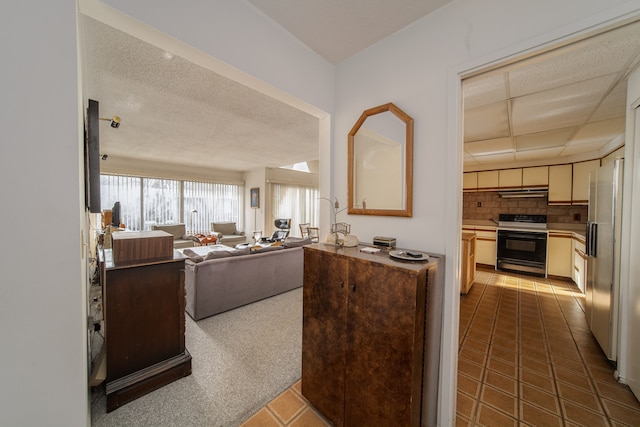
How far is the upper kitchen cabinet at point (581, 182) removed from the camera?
424 cm

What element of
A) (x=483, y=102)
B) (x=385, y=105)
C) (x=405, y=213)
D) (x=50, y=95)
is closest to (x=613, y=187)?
(x=483, y=102)

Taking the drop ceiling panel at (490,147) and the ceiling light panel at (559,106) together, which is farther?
the drop ceiling panel at (490,147)

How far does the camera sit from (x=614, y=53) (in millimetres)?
1493

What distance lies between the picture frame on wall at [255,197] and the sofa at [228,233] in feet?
2.97

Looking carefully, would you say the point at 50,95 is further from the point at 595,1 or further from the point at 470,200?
the point at 470,200

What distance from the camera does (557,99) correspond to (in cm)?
217

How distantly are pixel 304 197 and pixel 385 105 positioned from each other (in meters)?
6.87

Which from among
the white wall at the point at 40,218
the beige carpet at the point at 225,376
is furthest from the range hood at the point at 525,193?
the white wall at the point at 40,218

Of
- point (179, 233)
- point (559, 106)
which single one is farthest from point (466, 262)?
point (179, 233)

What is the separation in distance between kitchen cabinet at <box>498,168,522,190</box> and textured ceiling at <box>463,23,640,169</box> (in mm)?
958

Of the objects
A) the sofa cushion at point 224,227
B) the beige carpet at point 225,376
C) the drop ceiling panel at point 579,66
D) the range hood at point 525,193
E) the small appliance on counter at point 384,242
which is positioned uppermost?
the drop ceiling panel at point 579,66

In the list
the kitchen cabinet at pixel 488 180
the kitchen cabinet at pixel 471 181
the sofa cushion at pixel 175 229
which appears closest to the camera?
the kitchen cabinet at pixel 488 180

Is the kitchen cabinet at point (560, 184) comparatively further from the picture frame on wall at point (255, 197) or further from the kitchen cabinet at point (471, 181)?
the picture frame on wall at point (255, 197)

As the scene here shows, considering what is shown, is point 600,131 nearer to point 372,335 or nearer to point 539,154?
point 539,154
